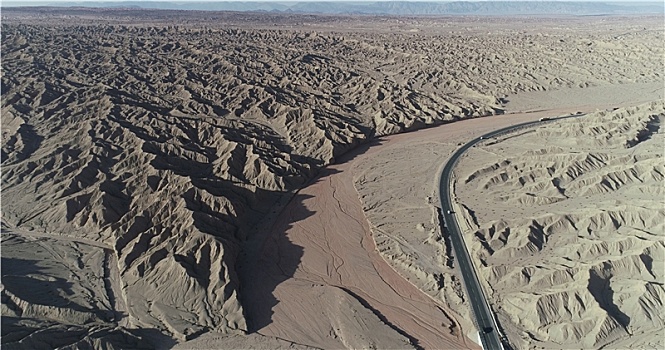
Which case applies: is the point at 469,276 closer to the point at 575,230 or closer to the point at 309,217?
the point at 575,230

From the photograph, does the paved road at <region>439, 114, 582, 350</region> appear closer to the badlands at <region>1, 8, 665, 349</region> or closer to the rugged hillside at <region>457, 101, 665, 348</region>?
the badlands at <region>1, 8, 665, 349</region>

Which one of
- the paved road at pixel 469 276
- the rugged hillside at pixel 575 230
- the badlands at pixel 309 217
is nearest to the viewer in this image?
the rugged hillside at pixel 575 230

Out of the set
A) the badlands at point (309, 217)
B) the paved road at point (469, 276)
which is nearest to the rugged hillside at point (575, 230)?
the badlands at point (309, 217)

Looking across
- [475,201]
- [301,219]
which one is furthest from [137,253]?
[475,201]

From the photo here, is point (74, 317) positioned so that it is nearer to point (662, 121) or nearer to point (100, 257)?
point (100, 257)

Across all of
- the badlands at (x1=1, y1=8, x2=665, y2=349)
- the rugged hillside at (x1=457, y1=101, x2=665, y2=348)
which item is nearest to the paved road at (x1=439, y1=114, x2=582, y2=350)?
the badlands at (x1=1, y1=8, x2=665, y2=349)

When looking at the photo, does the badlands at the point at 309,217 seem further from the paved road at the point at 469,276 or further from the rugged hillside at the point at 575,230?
the paved road at the point at 469,276
